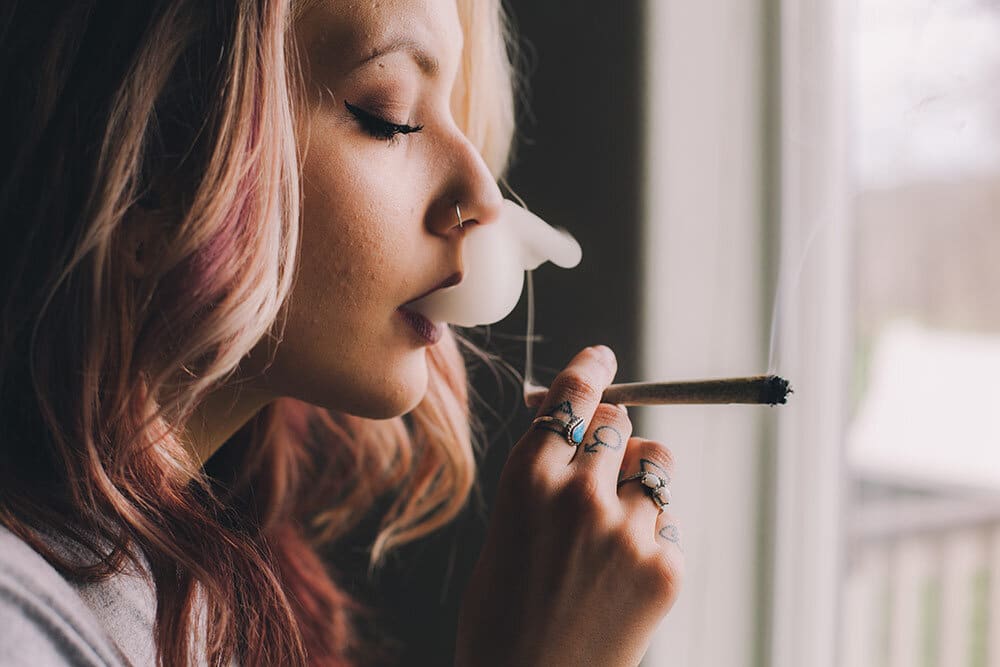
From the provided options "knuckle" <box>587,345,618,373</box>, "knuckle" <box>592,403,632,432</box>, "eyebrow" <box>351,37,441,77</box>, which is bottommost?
"knuckle" <box>592,403,632,432</box>

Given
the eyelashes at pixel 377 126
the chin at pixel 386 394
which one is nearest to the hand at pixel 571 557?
the chin at pixel 386 394

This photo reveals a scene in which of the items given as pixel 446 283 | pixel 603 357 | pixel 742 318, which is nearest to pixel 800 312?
pixel 742 318

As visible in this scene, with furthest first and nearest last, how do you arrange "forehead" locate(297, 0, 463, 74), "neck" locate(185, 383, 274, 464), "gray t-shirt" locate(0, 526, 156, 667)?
"neck" locate(185, 383, 274, 464) → "forehead" locate(297, 0, 463, 74) → "gray t-shirt" locate(0, 526, 156, 667)

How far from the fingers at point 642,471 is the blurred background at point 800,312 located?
0.62 feet

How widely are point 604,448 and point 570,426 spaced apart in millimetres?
33

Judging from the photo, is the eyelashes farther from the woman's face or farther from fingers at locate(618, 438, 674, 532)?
fingers at locate(618, 438, 674, 532)

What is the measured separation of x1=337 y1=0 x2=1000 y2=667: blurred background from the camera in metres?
0.85

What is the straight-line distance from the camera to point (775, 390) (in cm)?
60

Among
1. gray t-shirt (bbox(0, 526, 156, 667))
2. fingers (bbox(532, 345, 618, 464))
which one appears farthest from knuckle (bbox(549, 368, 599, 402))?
gray t-shirt (bbox(0, 526, 156, 667))

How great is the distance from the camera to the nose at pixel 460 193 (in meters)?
0.71

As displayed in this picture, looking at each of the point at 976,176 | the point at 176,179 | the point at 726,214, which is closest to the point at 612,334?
the point at 726,214

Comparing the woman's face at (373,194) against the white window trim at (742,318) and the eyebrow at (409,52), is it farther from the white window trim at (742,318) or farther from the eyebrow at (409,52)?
the white window trim at (742,318)

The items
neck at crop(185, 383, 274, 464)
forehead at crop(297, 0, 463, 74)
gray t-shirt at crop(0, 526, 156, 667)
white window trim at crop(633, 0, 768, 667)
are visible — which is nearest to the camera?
gray t-shirt at crop(0, 526, 156, 667)

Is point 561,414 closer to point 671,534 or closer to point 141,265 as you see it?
point 671,534
